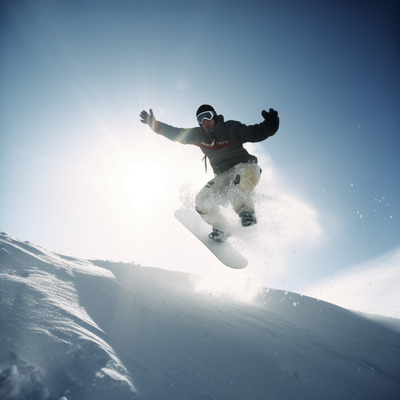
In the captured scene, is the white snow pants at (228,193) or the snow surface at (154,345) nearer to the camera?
the snow surface at (154,345)

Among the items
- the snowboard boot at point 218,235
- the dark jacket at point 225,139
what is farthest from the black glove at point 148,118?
the snowboard boot at point 218,235

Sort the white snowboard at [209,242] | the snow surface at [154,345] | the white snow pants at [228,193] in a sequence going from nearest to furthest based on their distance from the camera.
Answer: the snow surface at [154,345] → the white snow pants at [228,193] → the white snowboard at [209,242]

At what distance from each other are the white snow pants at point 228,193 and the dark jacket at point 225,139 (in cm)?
22

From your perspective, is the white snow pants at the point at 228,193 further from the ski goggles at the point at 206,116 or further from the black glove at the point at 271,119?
the ski goggles at the point at 206,116

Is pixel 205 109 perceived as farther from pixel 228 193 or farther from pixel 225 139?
pixel 228 193

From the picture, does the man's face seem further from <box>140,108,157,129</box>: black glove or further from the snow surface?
the snow surface

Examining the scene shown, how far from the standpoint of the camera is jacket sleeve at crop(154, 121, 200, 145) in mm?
5340

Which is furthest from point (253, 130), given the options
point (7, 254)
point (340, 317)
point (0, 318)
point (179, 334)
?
point (340, 317)

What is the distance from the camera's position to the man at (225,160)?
4.54 meters

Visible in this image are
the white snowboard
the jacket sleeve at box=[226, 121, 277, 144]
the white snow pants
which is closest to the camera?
the jacket sleeve at box=[226, 121, 277, 144]

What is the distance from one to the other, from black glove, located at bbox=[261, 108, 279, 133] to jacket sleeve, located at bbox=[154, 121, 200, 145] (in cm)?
163

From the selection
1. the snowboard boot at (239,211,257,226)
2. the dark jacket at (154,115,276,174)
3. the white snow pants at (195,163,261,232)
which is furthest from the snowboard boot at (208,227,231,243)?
the dark jacket at (154,115,276,174)

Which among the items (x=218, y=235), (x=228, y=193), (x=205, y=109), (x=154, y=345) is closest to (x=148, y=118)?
(x=205, y=109)

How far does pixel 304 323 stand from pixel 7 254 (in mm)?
8095
